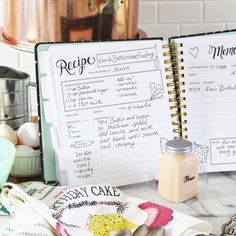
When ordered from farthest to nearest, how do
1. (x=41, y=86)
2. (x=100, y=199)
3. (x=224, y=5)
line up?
1. (x=224, y=5)
2. (x=41, y=86)
3. (x=100, y=199)

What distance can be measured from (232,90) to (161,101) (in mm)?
163

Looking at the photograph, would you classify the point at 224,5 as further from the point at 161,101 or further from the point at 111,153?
the point at 111,153

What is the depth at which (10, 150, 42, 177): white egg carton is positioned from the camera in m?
1.38

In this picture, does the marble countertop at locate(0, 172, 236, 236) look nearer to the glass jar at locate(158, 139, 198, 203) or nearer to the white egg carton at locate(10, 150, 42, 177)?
the glass jar at locate(158, 139, 198, 203)

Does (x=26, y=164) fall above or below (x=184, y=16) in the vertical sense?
below

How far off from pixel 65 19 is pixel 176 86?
0.27 m

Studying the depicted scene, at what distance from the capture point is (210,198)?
135cm

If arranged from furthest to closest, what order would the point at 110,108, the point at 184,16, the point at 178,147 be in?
the point at 184,16
the point at 110,108
the point at 178,147

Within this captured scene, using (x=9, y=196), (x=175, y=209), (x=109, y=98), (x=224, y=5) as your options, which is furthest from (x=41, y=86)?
(x=224, y=5)

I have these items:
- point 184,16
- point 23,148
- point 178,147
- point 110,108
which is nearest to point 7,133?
point 23,148

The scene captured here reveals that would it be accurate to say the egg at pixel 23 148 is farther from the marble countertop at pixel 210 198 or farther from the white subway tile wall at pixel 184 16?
the white subway tile wall at pixel 184 16

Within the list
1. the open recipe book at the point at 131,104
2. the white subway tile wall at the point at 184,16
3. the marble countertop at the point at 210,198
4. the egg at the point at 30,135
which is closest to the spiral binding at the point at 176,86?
the open recipe book at the point at 131,104

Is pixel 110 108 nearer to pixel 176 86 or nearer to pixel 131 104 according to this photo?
pixel 131 104

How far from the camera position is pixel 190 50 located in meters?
1.44
